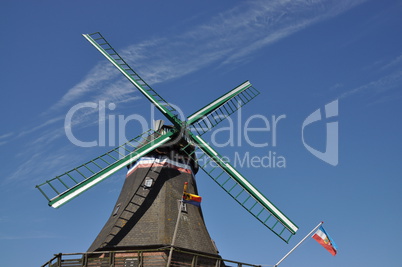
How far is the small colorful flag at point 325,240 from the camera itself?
766 inches

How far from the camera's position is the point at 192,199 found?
2002 cm

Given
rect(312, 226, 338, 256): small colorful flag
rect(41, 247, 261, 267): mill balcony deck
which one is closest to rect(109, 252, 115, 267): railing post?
rect(41, 247, 261, 267): mill balcony deck

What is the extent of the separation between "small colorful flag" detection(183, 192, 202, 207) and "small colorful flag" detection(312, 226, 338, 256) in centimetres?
508

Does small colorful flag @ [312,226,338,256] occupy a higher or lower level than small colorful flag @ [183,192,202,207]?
lower

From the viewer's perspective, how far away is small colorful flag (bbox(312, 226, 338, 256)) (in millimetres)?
Answer: 19469

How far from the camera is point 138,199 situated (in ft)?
65.6

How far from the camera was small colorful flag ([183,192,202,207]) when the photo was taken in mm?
19844

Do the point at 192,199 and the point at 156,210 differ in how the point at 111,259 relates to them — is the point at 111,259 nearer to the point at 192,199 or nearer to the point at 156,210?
the point at 156,210

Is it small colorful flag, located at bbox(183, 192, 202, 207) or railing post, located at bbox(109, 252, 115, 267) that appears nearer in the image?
railing post, located at bbox(109, 252, 115, 267)

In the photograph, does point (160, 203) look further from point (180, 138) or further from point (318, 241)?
point (318, 241)

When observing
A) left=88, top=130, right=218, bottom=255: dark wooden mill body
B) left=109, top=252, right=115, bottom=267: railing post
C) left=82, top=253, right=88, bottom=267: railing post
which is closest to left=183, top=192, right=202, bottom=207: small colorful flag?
left=88, top=130, right=218, bottom=255: dark wooden mill body

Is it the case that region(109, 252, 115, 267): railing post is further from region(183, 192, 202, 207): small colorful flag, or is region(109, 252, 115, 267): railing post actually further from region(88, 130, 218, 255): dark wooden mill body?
region(183, 192, 202, 207): small colorful flag

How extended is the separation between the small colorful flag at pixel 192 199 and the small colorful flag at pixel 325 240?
508cm

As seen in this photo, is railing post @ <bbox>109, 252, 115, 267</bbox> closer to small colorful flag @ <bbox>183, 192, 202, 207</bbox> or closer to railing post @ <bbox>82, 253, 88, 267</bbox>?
railing post @ <bbox>82, 253, 88, 267</bbox>
